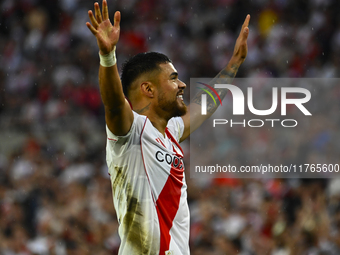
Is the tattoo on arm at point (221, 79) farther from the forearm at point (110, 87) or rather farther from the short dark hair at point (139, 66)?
the forearm at point (110, 87)

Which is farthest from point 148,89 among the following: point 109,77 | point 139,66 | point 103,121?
point 103,121

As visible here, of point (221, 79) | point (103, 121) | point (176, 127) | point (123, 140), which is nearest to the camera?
point (123, 140)

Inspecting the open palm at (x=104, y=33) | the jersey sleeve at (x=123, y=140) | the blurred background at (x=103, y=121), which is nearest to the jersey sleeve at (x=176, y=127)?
the jersey sleeve at (x=123, y=140)

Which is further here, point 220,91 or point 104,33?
point 220,91

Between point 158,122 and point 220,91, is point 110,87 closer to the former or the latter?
point 158,122

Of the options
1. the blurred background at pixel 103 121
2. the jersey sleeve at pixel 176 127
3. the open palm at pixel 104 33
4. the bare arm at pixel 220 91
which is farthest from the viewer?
the blurred background at pixel 103 121

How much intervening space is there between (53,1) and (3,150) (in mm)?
4271

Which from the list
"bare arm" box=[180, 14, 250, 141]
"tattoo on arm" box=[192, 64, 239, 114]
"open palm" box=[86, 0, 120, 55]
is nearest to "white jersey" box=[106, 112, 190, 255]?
"open palm" box=[86, 0, 120, 55]

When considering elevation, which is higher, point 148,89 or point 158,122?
point 148,89

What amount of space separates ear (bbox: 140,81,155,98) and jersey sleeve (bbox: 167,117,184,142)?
0.53m

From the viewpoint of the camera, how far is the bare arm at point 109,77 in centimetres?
267

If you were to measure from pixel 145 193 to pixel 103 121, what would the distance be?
6.88 meters

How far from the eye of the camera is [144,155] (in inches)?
118

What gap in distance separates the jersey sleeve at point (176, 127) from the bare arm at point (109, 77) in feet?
3.16
